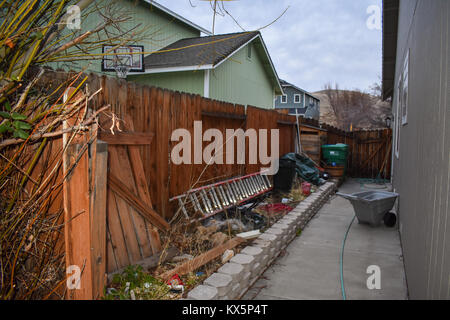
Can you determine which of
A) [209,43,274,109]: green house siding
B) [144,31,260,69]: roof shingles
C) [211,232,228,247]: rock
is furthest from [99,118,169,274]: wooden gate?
[144,31,260,69]: roof shingles

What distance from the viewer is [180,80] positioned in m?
12.0

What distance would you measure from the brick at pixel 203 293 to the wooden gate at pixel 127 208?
2.64 feet

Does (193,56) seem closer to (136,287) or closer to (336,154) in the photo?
(336,154)

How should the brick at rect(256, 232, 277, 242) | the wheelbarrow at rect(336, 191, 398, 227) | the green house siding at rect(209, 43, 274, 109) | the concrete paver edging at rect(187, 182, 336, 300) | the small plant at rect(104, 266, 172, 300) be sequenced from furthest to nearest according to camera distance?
the green house siding at rect(209, 43, 274, 109) → the wheelbarrow at rect(336, 191, 398, 227) → the brick at rect(256, 232, 277, 242) → the concrete paver edging at rect(187, 182, 336, 300) → the small plant at rect(104, 266, 172, 300)

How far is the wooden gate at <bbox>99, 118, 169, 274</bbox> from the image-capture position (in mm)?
3070

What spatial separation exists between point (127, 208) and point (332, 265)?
2769mm

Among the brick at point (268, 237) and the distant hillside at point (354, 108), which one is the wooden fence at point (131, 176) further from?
the distant hillside at point (354, 108)

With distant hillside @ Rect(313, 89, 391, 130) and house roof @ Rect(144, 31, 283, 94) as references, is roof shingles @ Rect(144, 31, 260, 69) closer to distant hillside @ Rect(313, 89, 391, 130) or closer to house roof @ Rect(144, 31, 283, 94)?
house roof @ Rect(144, 31, 283, 94)

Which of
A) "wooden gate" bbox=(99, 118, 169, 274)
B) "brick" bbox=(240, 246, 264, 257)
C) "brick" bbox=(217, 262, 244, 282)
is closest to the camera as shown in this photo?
"wooden gate" bbox=(99, 118, 169, 274)

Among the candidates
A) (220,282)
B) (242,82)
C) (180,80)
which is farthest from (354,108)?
(220,282)

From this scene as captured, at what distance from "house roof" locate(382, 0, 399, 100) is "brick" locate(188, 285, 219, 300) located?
30.4 ft

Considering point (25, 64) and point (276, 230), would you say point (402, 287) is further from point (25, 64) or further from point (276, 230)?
point (25, 64)

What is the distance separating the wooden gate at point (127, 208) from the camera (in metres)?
3.07
